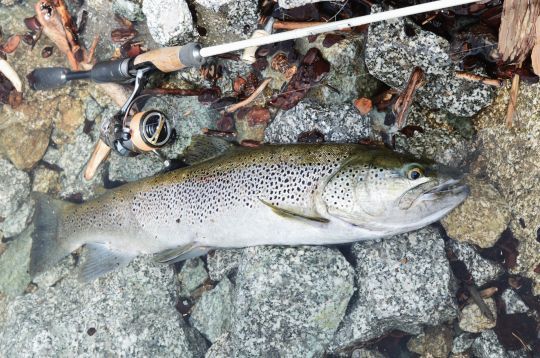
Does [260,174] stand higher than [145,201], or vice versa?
[260,174]

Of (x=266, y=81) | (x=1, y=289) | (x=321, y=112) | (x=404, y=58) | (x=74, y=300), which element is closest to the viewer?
(x=404, y=58)

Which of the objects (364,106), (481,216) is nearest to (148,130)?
(364,106)

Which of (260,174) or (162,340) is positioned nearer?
Answer: (260,174)

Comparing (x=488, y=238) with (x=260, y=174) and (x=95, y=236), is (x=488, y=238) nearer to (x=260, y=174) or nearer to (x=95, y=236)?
(x=260, y=174)

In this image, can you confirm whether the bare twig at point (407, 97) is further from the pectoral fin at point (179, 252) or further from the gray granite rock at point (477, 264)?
the pectoral fin at point (179, 252)

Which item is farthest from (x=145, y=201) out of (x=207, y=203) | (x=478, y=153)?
(x=478, y=153)

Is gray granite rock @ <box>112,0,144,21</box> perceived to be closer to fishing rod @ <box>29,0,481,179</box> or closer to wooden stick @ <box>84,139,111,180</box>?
fishing rod @ <box>29,0,481,179</box>

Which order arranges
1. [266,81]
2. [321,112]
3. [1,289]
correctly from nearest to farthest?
[321,112], [266,81], [1,289]

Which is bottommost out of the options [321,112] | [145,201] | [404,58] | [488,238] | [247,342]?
[247,342]
